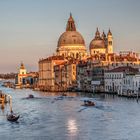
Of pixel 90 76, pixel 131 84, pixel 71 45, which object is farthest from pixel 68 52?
pixel 131 84

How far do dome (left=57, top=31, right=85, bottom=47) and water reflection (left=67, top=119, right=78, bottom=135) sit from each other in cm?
5997

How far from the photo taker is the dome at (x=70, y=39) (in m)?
87.4

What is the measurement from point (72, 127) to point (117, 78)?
28453mm

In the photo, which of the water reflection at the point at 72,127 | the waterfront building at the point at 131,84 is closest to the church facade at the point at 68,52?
the waterfront building at the point at 131,84

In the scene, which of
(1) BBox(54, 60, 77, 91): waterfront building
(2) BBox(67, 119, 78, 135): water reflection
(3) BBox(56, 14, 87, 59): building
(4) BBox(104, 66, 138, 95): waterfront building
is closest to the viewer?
(2) BBox(67, 119, 78, 135): water reflection

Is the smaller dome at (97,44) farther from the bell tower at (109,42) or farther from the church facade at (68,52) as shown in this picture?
the bell tower at (109,42)

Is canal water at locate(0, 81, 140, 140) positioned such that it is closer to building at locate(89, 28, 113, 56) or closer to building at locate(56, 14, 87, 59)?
building at locate(89, 28, 113, 56)

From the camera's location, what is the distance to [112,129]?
2397cm

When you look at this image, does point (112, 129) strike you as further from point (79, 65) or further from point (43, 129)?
point (79, 65)

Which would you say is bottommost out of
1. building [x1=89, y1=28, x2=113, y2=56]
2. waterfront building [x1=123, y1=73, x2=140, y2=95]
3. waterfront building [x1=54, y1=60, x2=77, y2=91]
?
waterfront building [x1=123, y1=73, x2=140, y2=95]

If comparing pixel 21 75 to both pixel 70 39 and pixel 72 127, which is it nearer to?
pixel 70 39

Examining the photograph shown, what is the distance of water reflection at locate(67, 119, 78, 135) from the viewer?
23.5 m

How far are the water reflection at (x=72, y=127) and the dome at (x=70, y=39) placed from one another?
60.0 meters

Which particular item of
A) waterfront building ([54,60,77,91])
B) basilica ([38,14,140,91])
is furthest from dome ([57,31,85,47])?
waterfront building ([54,60,77,91])
